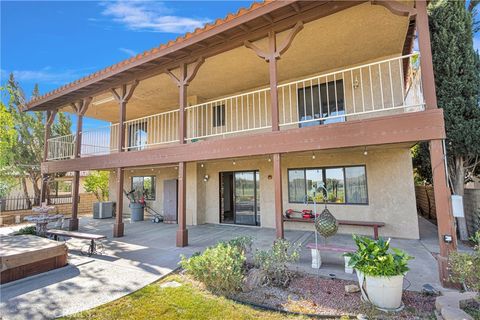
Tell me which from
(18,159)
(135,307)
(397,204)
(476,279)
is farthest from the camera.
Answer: (18,159)

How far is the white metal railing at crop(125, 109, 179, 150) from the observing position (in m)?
12.7

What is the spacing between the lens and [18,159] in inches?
587

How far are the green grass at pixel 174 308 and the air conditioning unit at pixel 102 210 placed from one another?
1072cm

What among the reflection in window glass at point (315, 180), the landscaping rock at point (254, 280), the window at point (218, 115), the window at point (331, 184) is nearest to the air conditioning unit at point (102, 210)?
the window at point (218, 115)

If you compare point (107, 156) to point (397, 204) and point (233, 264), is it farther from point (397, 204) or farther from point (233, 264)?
point (397, 204)

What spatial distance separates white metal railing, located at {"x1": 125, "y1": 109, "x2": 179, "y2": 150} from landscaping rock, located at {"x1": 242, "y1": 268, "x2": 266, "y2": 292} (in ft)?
28.2

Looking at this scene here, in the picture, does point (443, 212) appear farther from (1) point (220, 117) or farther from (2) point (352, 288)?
(1) point (220, 117)

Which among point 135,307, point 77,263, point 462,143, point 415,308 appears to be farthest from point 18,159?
point 462,143

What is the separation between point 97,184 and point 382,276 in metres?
17.9

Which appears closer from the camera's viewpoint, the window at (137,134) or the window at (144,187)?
the window at (144,187)

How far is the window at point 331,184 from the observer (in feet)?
27.5

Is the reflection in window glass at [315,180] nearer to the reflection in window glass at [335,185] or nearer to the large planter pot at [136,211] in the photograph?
the reflection in window glass at [335,185]

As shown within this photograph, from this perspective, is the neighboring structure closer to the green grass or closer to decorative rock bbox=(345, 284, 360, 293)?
decorative rock bbox=(345, 284, 360, 293)

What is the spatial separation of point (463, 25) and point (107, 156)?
1198cm
